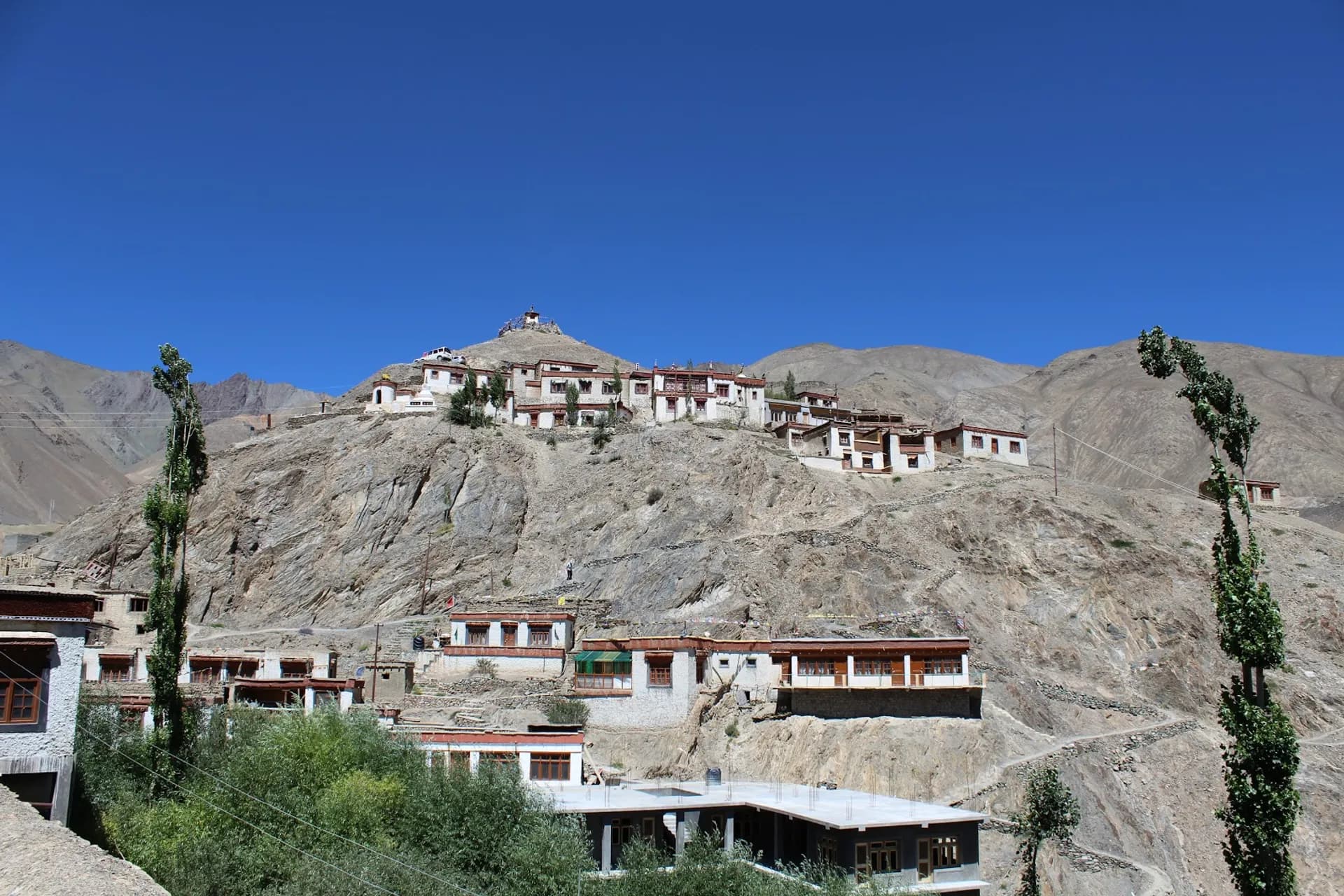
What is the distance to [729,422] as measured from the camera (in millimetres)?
91750

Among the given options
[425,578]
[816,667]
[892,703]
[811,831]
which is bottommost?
[811,831]

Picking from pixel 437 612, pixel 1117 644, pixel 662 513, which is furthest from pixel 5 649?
pixel 1117 644

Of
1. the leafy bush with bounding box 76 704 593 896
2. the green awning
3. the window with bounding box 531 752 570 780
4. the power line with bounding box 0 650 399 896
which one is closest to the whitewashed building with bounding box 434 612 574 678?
the green awning

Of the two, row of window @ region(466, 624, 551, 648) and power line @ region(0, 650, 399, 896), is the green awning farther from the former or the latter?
power line @ region(0, 650, 399, 896)

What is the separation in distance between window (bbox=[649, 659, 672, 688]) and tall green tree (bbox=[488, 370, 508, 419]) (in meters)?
45.9

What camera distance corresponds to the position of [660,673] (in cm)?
5269

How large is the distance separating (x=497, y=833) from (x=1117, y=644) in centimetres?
4838

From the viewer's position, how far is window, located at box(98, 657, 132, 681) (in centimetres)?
5022

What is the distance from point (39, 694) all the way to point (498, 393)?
70.5m

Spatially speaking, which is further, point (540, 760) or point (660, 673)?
point (660, 673)

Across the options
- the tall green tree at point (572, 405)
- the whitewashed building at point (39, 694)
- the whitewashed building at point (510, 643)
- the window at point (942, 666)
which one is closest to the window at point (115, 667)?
the whitewashed building at point (510, 643)

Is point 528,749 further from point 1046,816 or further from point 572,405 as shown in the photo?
point 572,405

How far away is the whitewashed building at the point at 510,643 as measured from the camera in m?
57.4

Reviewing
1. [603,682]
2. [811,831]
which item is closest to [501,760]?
[811,831]
